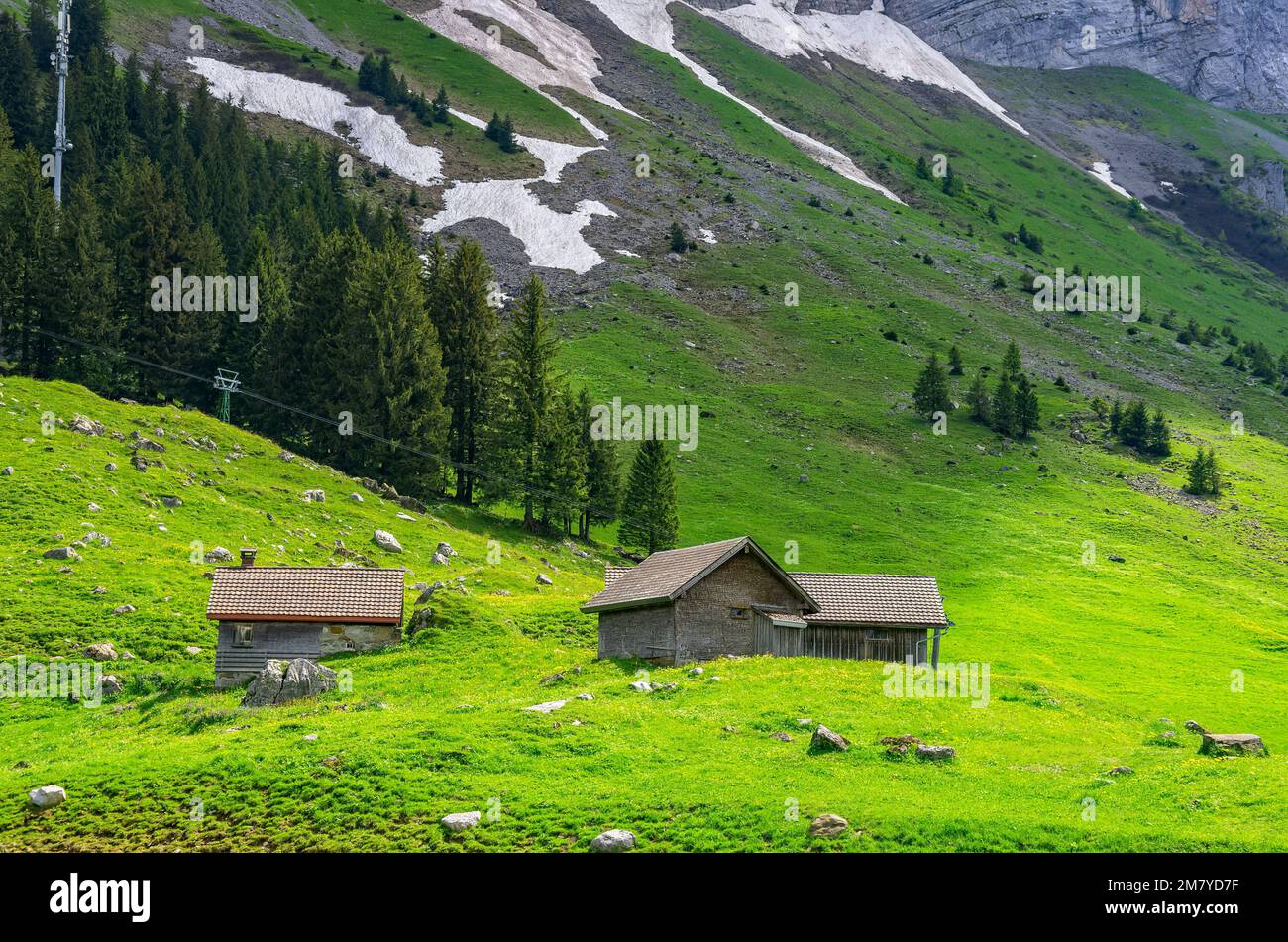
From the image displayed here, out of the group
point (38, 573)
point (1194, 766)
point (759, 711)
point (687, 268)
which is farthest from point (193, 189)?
point (1194, 766)

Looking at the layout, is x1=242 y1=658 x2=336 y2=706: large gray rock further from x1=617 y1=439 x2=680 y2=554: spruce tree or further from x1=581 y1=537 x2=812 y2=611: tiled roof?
x1=617 y1=439 x2=680 y2=554: spruce tree

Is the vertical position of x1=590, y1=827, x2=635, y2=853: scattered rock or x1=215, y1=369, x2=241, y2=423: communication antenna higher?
x1=215, y1=369, x2=241, y2=423: communication antenna

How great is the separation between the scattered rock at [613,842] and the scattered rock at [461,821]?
2814 mm

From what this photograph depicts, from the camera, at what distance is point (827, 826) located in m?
21.7

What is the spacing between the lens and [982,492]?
96.1 metres

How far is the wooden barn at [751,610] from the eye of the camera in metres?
43.5

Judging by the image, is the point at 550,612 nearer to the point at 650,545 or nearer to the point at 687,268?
the point at 650,545

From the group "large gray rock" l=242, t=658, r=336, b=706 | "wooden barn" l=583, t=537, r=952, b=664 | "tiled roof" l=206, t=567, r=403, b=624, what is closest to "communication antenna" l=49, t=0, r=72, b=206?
"tiled roof" l=206, t=567, r=403, b=624

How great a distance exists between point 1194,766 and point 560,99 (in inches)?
7037

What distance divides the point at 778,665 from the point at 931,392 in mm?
74995

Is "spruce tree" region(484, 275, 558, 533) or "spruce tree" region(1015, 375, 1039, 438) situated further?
"spruce tree" region(1015, 375, 1039, 438)

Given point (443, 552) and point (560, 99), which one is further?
point (560, 99)

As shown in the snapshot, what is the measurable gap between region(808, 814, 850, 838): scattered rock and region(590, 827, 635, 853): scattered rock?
3.45 meters

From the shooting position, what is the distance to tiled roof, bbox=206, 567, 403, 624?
41.5m
